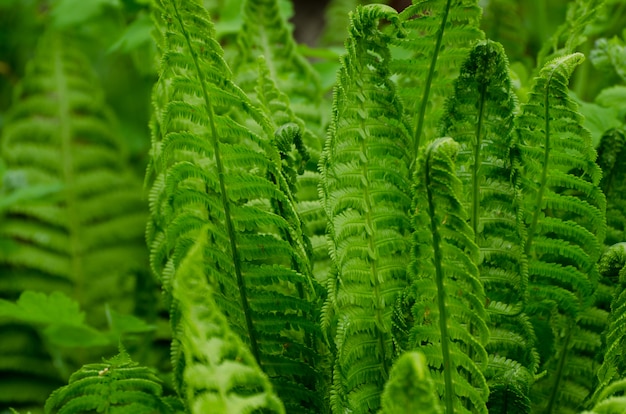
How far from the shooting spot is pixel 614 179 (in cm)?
82

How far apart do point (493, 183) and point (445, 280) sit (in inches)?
6.1

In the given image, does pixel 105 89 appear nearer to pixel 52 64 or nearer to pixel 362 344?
pixel 52 64

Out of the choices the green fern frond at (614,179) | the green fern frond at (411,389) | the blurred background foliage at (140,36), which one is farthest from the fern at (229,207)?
the blurred background foliage at (140,36)

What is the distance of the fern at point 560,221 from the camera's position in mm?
690

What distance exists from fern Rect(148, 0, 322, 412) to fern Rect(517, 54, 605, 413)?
24cm

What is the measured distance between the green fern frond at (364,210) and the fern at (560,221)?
139 millimetres

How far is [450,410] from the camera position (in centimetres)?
58

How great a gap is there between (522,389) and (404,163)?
0.25m

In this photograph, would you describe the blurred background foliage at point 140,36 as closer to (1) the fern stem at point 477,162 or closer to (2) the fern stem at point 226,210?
(1) the fern stem at point 477,162

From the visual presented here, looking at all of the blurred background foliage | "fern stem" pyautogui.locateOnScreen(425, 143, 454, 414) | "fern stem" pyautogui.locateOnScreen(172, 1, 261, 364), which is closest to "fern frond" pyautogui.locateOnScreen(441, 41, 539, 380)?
"fern stem" pyautogui.locateOnScreen(425, 143, 454, 414)

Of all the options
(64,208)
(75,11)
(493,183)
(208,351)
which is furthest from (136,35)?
(208,351)

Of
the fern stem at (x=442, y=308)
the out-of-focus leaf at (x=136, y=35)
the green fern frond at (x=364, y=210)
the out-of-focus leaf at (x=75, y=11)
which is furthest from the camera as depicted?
the out-of-focus leaf at (x=75, y=11)

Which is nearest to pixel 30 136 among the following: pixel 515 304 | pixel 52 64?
pixel 52 64

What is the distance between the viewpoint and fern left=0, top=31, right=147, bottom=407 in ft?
4.37
